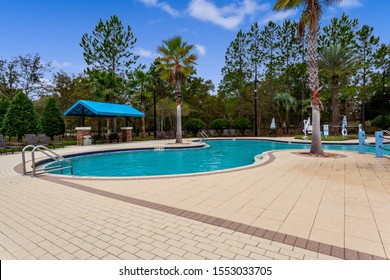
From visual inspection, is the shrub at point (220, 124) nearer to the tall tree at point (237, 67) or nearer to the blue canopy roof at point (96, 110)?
the tall tree at point (237, 67)

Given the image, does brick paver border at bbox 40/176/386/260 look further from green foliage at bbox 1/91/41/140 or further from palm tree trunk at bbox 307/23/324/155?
green foliage at bbox 1/91/41/140

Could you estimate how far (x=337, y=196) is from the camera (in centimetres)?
424

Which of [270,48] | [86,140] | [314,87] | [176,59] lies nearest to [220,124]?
[270,48]

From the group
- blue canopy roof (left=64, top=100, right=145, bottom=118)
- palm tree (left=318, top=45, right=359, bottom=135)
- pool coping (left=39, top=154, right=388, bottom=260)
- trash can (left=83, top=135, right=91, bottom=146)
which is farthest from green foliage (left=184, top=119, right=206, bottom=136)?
pool coping (left=39, top=154, right=388, bottom=260)

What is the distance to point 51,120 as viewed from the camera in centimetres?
1922

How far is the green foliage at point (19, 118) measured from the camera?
14.8m

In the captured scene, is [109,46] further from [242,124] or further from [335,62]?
[335,62]

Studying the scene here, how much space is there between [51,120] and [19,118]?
436cm

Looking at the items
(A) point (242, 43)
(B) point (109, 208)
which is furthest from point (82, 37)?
(B) point (109, 208)

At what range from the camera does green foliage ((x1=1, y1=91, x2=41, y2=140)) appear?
14.8 metres

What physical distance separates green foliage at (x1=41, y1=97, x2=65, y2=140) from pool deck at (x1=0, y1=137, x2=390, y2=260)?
50.9 feet
